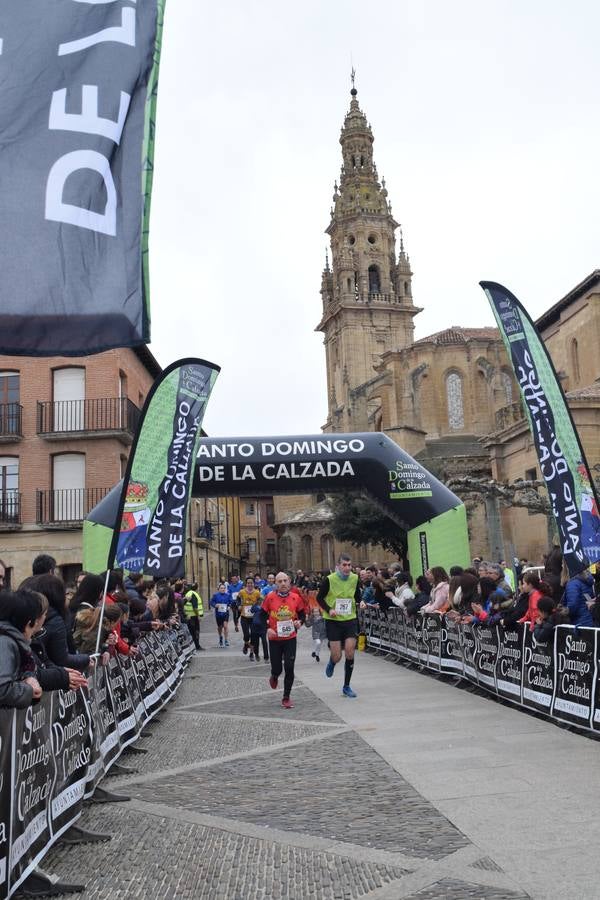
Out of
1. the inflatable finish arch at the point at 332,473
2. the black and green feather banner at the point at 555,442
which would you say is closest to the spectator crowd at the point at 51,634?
the black and green feather banner at the point at 555,442

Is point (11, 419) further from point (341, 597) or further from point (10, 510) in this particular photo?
point (341, 597)

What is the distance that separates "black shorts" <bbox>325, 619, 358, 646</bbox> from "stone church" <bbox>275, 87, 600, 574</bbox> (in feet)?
60.4

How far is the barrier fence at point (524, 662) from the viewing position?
28.4ft

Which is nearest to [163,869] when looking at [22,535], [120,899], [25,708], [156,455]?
[120,899]

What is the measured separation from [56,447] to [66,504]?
2195 millimetres

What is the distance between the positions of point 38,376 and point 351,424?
1975 inches

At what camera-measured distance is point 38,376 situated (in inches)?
1281

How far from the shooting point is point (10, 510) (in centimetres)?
3194

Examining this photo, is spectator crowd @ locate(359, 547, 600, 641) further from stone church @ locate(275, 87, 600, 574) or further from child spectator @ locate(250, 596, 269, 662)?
stone church @ locate(275, 87, 600, 574)

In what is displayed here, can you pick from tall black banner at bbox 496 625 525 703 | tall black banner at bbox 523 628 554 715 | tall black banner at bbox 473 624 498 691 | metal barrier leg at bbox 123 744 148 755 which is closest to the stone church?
tall black banner at bbox 473 624 498 691

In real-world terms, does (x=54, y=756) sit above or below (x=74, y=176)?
below

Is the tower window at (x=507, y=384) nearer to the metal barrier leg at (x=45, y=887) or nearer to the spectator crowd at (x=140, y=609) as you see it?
the spectator crowd at (x=140, y=609)

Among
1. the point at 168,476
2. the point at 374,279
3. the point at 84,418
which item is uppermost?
the point at 374,279

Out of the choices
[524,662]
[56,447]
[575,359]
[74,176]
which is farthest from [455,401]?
[74,176]
